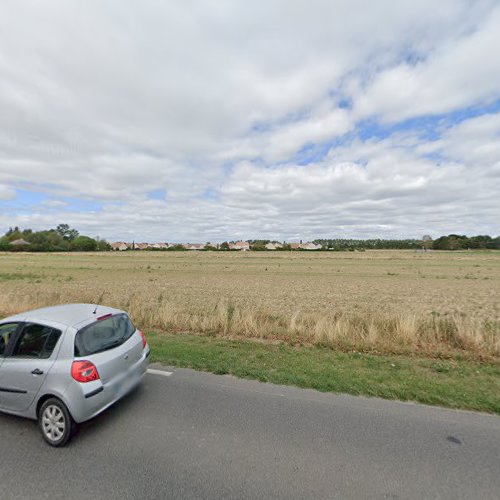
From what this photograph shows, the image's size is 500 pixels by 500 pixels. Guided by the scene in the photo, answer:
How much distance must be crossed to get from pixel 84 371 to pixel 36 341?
908 mm

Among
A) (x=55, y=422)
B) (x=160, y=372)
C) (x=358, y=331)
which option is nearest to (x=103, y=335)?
(x=55, y=422)

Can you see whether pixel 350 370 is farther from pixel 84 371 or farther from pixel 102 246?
pixel 102 246

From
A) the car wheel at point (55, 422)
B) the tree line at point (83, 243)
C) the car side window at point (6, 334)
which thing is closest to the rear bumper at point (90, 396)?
the car wheel at point (55, 422)

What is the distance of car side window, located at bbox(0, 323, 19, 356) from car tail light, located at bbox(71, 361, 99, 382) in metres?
1.24

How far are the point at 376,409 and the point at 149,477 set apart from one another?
3.08 metres

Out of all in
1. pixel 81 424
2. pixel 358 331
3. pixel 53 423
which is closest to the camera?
pixel 53 423

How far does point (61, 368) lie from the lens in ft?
11.2

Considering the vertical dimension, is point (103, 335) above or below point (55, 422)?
above

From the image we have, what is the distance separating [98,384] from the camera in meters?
3.47

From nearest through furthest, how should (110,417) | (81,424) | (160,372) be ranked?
(81,424)
(110,417)
(160,372)

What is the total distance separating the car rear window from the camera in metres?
3.57

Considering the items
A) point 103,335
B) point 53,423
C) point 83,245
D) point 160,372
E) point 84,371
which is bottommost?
point 160,372

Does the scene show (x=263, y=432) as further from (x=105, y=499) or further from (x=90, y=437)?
(x=90, y=437)

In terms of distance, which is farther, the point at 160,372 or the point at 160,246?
the point at 160,246
